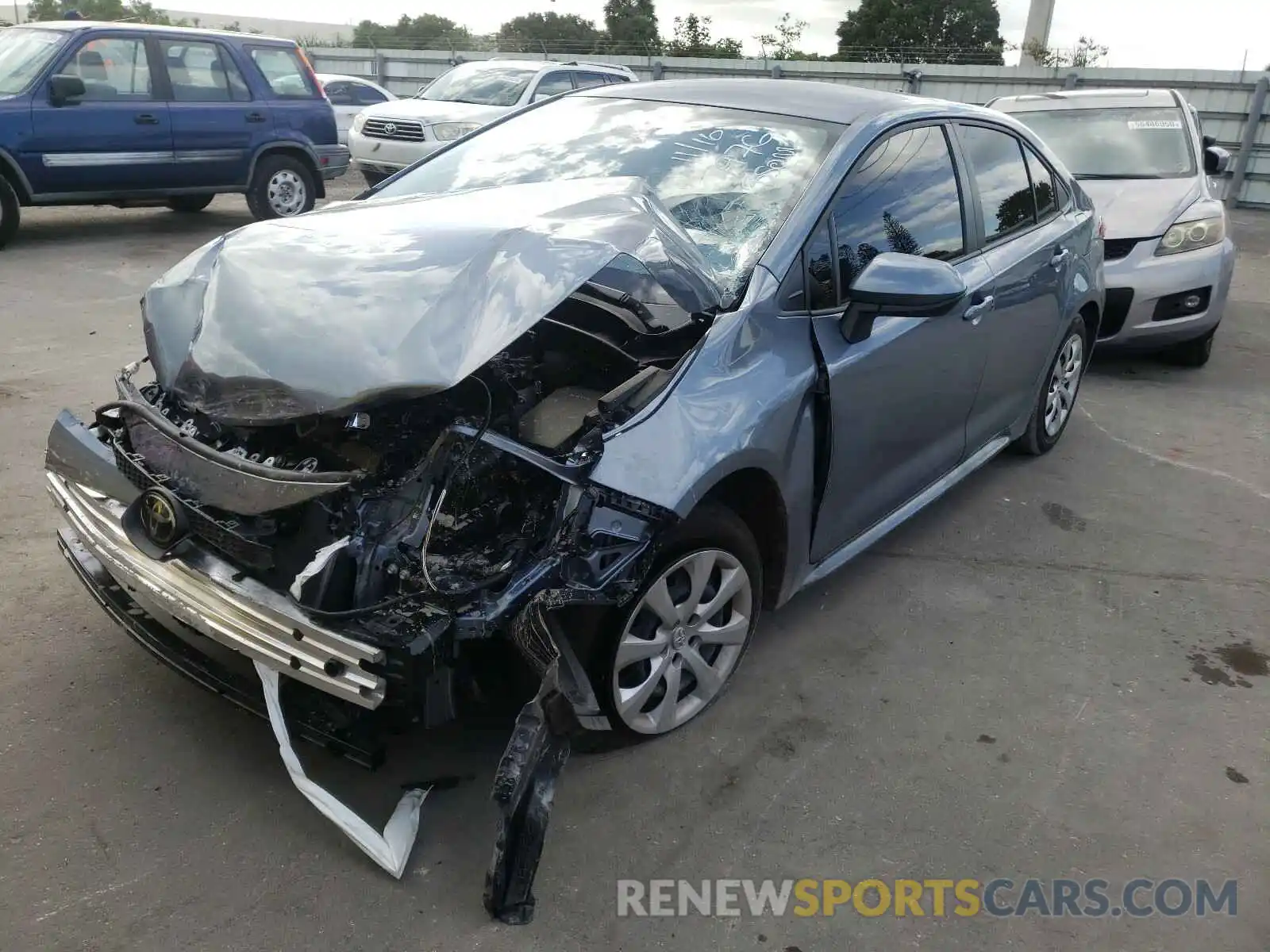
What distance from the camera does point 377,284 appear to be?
2.63 meters

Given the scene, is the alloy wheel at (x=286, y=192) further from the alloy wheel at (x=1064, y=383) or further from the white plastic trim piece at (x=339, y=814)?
the white plastic trim piece at (x=339, y=814)

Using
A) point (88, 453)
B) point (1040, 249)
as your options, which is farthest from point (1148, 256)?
point (88, 453)

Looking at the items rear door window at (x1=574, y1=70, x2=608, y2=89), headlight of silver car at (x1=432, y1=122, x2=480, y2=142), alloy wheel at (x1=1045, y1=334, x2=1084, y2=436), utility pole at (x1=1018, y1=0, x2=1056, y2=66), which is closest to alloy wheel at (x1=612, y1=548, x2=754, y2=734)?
alloy wheel at (x1=1045, y1=334, x2=1084, y2=436)

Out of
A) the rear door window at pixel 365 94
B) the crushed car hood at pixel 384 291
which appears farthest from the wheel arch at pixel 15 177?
the rear door window at pixel 365 94

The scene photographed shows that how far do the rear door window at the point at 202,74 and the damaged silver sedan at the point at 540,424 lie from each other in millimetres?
6725

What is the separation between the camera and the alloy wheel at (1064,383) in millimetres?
4879

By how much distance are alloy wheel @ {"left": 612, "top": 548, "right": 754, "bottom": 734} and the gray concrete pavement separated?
14 centimetres

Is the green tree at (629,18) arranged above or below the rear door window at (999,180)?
above

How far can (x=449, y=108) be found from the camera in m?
11.5

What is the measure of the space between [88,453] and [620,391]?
1.44 metres

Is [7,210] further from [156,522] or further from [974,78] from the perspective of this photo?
[974,78]

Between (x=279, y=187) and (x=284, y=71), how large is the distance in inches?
47.1

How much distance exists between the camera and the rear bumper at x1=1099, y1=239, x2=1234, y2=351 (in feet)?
20.8

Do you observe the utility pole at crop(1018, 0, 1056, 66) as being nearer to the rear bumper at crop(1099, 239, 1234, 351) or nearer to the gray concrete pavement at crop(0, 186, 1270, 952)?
the rear bumper at crop(1099, 239, 1234, 351)
